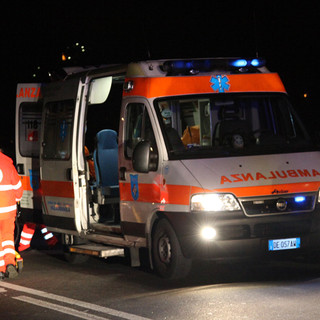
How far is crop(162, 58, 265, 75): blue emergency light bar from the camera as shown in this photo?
9945 mm

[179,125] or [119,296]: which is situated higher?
[179,125]

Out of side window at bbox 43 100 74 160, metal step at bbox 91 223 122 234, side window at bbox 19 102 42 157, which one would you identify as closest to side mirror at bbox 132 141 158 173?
metal step at bbox 91 223 122 234

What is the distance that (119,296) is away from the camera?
880 centimetres

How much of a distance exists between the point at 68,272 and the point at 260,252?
9.08ft

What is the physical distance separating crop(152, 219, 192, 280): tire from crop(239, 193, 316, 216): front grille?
2.71 ft

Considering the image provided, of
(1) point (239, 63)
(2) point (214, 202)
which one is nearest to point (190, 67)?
(1) point (239, 63)

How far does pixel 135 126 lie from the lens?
1011cm

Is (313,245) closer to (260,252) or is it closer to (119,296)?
(260,252)

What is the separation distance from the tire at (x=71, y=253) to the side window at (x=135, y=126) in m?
1.98

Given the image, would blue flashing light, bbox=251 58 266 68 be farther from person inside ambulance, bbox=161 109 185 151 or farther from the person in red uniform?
the person in red uniform

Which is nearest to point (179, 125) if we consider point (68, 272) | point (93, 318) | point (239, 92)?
point (239, 92)

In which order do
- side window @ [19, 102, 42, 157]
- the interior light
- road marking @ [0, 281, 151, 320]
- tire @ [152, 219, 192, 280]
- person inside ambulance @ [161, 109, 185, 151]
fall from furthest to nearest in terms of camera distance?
1. side window @ [19, 102, 42, 157]
2. person inside ambulance @ [161, 109, 185, 151]
3. tire @ [152, 219, 192, 280]
4. the interior light
5. road marking @ [0, 281, 151, 320]

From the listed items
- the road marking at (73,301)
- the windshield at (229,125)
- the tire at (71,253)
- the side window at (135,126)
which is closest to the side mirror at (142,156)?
the windshield at (229,125)

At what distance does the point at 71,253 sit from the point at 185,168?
10.0 ft
